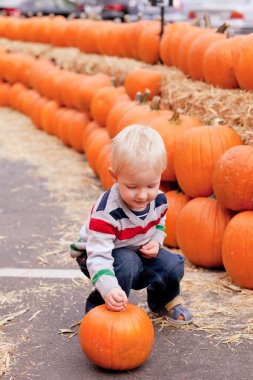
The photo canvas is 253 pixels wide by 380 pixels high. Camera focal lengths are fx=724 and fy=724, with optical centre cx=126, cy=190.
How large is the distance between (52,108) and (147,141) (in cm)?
698

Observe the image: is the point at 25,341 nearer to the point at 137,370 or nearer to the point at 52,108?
the point at 137,370

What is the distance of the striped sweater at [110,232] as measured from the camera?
11.2 ft

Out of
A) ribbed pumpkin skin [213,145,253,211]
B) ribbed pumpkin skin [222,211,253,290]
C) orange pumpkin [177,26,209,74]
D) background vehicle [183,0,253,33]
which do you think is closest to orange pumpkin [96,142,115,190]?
orange pumpkin [177,26,209,74]

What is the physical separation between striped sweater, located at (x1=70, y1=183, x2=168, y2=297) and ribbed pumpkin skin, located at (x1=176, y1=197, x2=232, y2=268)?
1.17 metres

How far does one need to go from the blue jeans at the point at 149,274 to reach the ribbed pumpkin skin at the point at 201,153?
128cm

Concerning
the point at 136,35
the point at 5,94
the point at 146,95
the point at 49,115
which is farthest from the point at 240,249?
the point at 5,94

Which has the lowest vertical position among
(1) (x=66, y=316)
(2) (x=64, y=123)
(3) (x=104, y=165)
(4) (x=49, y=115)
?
(4) (x=49, y=115)

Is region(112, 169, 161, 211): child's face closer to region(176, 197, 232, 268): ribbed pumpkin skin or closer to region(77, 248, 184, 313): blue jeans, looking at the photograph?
region(77, 248, 184, 313): blue jeans

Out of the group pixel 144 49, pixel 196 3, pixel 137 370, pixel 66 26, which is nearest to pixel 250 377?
pixel 137 370

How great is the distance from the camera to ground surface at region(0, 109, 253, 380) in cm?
349

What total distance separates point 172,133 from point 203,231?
3.16ft

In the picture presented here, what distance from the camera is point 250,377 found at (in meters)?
3.39

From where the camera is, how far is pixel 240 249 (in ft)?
14.6

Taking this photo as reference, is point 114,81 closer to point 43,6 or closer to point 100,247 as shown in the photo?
point 100,247
